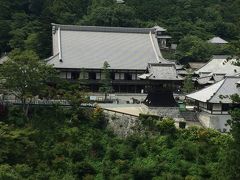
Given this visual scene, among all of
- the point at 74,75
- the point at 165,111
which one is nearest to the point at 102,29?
the point at 74,75

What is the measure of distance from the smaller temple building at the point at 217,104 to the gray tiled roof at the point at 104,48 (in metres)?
11.5

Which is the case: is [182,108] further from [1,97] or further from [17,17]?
[17,17]

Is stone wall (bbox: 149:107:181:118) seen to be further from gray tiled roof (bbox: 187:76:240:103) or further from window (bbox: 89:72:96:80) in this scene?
window (bbox: 89:72:96:80)

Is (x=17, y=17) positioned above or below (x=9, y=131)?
above

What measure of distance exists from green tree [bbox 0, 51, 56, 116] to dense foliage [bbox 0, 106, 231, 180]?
2078mm

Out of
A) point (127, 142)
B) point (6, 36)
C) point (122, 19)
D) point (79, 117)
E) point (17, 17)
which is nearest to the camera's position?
point (127, 142)

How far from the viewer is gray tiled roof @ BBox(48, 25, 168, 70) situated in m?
51.3

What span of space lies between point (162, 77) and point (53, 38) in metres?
19.2

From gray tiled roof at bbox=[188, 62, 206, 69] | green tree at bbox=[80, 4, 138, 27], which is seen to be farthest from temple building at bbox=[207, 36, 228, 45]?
green tree at bbox=[80, 4, 138, 27]

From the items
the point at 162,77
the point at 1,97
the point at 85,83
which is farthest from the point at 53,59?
the point at 162,77

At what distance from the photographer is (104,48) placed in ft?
Answer: 179

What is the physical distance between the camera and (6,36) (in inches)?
2469

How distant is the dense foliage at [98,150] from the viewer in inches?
1324

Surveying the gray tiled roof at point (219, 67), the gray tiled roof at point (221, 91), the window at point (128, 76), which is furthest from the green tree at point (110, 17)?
the gray tiled roof at point (221, 91)
